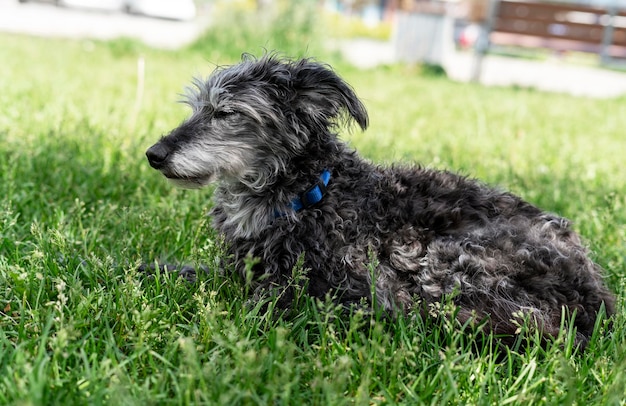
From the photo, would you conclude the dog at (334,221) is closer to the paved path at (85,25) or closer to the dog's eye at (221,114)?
the dog's eye at (221,114)

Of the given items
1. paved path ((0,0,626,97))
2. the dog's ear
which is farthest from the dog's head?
paved path ((0,0,626,97))

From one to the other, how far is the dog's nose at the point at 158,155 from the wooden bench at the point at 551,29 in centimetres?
1549

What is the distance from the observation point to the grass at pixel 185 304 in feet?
8.11

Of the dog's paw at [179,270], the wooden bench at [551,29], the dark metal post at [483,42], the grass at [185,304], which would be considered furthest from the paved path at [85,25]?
the dog's paw at [179,270]

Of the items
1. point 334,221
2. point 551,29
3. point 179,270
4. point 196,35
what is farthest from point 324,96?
point 551,29

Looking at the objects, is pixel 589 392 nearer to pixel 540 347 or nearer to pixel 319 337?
pixel 540 347

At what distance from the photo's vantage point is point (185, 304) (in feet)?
10.6

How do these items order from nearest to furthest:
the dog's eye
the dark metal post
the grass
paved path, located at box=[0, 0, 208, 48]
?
the grass
the dog's eye
the dark metal post
paved path, located at box=[0, 0, 208, 48]

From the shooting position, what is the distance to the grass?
2.47 meters

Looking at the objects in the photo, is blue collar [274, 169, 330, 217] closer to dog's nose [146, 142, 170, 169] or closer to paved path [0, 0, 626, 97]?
dog's nose [146, 142, 170, 169]

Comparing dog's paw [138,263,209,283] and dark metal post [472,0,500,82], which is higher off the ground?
dark metal post [472,0,500,82]

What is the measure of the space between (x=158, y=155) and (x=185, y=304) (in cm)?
79

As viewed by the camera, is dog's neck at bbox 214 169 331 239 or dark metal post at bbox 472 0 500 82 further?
dark metal post at bbox 472 0 500 82

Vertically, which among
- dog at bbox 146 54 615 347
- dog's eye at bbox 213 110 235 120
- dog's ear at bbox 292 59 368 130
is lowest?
dog at bbox 146 54 615 347
